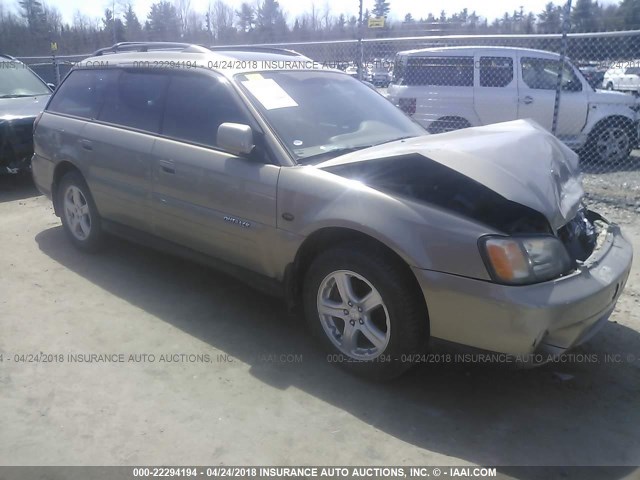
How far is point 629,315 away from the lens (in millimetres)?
4082

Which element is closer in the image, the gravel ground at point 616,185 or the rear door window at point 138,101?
the rear door window at point 138,101

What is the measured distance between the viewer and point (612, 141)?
9281mm

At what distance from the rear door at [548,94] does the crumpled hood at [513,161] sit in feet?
18.5

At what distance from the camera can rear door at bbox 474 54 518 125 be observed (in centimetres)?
891

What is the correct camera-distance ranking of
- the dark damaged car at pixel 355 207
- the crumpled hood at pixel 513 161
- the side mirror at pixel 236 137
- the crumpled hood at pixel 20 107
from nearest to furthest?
the dark damaged car at pixel 355 207, the crumpled hood at pixel 513 161, the side mirror at pixel 236 137, the crumpled hood at pixel 20 107

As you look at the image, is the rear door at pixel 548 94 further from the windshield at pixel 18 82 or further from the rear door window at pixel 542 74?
the windshield at pixel 18 82

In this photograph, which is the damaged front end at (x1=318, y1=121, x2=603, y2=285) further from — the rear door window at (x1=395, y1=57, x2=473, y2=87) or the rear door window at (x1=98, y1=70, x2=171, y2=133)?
the rear door window at (x1=395, y1=57, x2=473, y2=87)

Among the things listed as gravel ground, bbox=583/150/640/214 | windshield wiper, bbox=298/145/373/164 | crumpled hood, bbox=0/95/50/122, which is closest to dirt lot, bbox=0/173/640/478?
windshield wiper, bbox=298/145/373/164

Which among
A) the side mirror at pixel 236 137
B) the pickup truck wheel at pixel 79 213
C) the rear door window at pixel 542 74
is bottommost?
the pickup truck wheel at pixel 79 213

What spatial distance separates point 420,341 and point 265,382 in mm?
938

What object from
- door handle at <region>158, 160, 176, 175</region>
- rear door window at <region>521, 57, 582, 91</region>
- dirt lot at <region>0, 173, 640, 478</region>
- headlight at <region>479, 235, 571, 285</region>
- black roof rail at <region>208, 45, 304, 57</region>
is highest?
black roof rail at <region>208, 45, 304, 57</region>

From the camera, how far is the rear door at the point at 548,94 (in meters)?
8.92

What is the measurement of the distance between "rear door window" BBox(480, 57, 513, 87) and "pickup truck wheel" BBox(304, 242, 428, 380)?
6.73 metres

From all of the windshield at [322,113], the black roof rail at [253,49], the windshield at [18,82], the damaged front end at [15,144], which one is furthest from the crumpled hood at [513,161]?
the windshield at [18,82]
